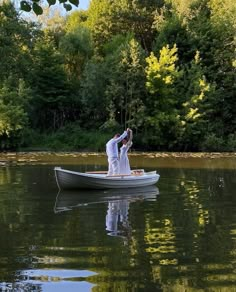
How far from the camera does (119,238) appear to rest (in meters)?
10.8

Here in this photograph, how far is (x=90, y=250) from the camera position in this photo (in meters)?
9.65

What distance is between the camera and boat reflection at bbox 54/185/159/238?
12217 mm

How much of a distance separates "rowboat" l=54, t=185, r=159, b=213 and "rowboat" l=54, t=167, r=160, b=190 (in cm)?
20

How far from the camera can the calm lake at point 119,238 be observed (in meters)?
7.79

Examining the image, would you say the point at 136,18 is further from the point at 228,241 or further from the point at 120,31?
the point at 228,241

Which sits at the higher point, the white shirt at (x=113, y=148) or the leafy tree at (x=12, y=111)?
the leafy tree at (x=12, y=111)

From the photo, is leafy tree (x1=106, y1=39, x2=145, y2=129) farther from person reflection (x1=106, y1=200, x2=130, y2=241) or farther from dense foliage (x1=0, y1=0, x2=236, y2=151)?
person reflection (x1=106, y1=200, x2=130, y2=241)

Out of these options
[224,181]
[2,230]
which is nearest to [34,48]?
[224,181]

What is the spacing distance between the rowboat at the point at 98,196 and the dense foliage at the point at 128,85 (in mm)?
22804

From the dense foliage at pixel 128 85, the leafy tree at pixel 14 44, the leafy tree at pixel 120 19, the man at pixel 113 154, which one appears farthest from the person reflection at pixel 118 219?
the leafy tree at pixel 120 19

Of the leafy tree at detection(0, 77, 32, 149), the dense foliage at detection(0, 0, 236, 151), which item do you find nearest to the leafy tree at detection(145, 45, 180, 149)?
the dense foliage at detection(0, 0, 236, 151)

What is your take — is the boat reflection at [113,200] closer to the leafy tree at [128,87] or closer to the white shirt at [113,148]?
the white shirt at [113,148]

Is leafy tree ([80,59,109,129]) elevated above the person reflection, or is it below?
above

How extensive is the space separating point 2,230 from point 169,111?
108 feet
